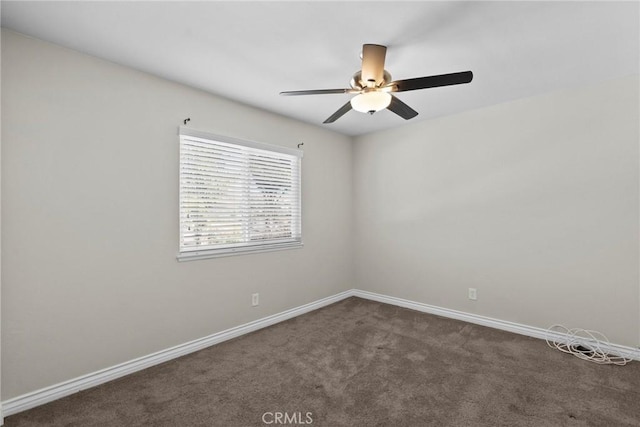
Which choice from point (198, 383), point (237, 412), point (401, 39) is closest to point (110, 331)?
point (198, 383)

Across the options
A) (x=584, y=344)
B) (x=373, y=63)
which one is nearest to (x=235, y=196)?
(x=373, y=63)

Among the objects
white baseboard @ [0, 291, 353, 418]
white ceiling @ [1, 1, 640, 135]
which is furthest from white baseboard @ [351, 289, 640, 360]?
white ceiling @ [1, 1, 640, 135]

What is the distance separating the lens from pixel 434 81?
1802mm

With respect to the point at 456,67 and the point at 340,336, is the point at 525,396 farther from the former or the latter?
the point at 456,67

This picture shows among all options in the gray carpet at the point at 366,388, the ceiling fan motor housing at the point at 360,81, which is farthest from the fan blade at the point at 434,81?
the gray carpet at the point at 366,388

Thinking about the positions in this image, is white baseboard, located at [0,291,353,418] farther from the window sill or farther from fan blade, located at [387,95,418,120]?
fan blade, located at [387,95,418,120]

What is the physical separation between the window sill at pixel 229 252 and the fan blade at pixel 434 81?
213 centimetres

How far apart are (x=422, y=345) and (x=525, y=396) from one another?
2.96ft

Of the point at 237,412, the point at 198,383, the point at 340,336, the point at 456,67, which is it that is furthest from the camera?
the point at 340,336

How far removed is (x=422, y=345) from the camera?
282 centimetres

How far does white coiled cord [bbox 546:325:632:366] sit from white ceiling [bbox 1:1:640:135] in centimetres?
231

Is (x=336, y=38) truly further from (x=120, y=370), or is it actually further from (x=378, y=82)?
(x=120, y=370)

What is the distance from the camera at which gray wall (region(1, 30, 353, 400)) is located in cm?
190

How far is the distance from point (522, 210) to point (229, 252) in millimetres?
3059
